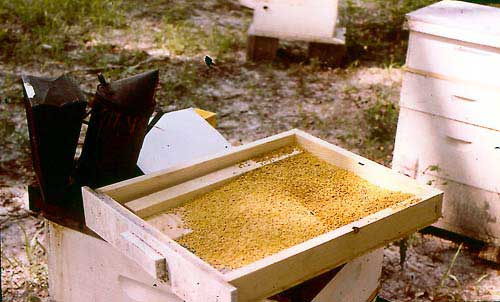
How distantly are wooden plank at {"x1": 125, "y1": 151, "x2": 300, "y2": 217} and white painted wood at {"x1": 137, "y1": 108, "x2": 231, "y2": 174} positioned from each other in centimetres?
24

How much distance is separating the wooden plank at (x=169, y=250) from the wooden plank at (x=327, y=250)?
0.04 m

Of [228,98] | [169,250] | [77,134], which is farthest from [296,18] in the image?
[169,250]

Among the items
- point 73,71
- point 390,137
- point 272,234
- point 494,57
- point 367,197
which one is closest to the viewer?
point 272,234

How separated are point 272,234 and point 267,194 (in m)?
0.20

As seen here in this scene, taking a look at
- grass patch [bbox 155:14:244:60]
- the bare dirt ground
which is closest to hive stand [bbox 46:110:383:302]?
the bare dirt ground

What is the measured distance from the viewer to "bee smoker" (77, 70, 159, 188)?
190cm

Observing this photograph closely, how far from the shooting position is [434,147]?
9.96 ft

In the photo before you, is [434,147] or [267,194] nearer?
[267,194]

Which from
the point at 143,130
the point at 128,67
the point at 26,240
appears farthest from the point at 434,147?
the point at 128,67

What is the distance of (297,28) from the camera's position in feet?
15.0

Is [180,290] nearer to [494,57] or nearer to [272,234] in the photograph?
[272,234]

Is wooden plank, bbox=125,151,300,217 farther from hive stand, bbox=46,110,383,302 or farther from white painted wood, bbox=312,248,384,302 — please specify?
white painted wood, bbox=312,248,384,302

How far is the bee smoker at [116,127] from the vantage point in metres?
1.90

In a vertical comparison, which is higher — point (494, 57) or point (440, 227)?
point (494, 57)
